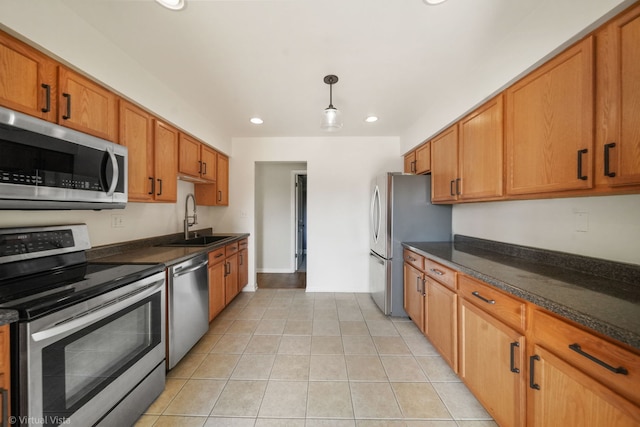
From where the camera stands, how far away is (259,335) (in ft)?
7.58

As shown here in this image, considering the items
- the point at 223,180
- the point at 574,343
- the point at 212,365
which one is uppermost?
the point at 223,180

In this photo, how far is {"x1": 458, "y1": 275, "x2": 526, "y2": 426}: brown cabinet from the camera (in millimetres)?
1115

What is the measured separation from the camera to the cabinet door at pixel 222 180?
129 inches

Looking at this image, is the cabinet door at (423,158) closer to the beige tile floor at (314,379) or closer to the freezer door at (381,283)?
the freezer door at (381,283)

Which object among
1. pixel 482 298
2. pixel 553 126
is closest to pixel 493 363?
pixel 482 298

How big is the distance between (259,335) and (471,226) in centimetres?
247

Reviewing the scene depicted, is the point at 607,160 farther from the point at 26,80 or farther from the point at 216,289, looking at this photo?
the point at 216,289

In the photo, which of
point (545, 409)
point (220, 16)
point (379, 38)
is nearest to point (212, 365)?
point (545, 409)

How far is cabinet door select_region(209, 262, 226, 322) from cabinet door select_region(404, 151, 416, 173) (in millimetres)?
2773

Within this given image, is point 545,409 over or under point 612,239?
under

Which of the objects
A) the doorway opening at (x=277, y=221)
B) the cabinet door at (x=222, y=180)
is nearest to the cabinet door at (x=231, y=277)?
the cabinet door at (x=222, y=180)

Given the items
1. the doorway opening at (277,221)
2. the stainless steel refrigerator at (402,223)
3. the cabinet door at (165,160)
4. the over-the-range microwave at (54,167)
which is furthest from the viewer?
the doorway opening at (277,221)

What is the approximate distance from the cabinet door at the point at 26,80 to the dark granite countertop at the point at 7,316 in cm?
94

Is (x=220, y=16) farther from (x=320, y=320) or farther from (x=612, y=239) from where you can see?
(x=320, y=320)
